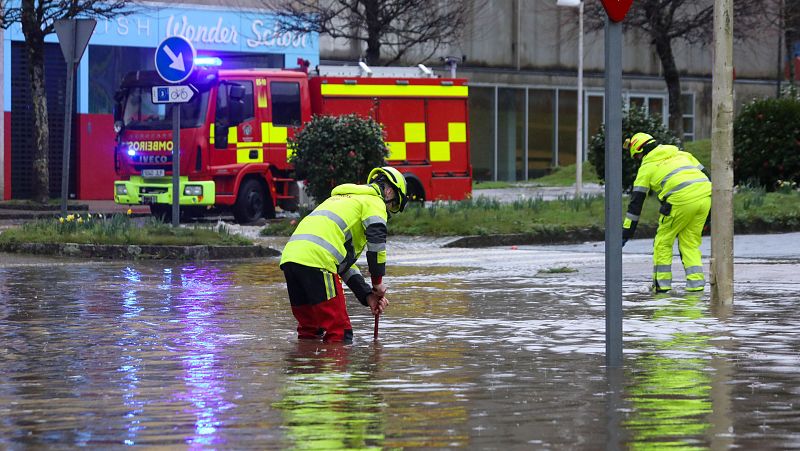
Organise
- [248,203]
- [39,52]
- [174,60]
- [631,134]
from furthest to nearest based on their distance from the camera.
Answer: [39,52]
[631,134]
[248,203]
[174,60]

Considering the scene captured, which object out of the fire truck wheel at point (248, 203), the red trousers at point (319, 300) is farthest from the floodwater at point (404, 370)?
the fire truck wheel at point (248, 203)

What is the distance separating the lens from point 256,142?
2580cm

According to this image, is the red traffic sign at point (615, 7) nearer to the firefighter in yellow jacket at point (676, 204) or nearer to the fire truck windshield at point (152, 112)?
the firefighter in yellow jacket at point (676, 204)

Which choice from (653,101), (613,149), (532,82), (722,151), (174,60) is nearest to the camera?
(613,149)

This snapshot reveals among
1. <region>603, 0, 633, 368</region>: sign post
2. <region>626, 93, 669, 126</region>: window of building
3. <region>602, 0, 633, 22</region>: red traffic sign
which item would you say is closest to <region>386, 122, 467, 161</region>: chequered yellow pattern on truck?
<region>603, 0, 633, 368</region>: sign post

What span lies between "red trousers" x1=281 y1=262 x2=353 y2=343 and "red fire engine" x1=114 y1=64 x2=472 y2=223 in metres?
15.0

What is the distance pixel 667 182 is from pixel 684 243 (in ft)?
1.89

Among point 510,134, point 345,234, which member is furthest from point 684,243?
point 510,134

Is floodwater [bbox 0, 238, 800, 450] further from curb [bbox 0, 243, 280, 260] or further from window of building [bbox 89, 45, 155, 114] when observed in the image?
window of building [bbox 89, 45, 155, 114]

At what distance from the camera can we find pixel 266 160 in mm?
25984

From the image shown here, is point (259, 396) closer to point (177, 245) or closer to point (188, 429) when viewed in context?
point (188, 429)

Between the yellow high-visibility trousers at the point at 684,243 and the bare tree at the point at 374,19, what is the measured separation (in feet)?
65.3

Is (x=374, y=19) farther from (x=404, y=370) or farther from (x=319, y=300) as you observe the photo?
(x=404, y=370)

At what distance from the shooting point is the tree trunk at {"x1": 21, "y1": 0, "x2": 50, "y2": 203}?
93.8 ft
